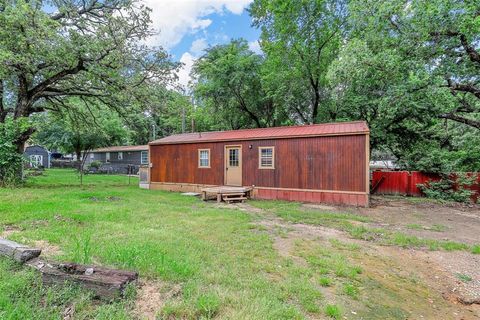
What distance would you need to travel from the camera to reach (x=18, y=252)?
2.95 meters

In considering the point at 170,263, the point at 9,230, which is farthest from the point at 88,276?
the point at 9,230

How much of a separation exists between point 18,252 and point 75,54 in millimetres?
8888

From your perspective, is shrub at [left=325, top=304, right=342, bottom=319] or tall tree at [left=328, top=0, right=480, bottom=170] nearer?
shrub at [left=325, top=304, right=342, bottom=319]

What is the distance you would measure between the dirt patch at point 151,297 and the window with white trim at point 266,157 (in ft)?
26.2

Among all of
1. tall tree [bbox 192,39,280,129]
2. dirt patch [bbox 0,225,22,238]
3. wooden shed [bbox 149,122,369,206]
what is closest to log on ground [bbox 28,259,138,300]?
dirt patch [bbox 0,225,22,238]

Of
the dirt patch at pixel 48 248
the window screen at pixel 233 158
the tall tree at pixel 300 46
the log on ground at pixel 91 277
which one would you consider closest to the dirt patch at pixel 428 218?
the window screen at pixel 233 158

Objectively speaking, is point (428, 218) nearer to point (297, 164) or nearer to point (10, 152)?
point (297, 164)

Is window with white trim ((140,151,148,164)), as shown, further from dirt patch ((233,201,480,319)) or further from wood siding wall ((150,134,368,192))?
dirt patch ((233,201,480,319))

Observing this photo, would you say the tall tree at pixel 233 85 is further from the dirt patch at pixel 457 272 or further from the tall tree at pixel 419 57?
the dirt patch at pixel 457 272

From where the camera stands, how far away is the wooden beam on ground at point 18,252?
2.91 m

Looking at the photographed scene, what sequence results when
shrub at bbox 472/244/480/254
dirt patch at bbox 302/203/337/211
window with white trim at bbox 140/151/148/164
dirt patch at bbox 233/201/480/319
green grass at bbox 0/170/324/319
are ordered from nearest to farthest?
green grass at bbox 0/170/324/319 → dirt patch at bbox 233/201/480/319 → shrub at bbox 472/244/480/254 → dirt patch at bbox 302/203/337/211 → window with white trim at bbox 140/151/148/164

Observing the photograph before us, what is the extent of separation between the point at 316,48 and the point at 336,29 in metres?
1.32

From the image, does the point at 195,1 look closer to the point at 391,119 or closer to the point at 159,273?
the point at 391,119

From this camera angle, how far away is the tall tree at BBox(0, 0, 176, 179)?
8914mm
